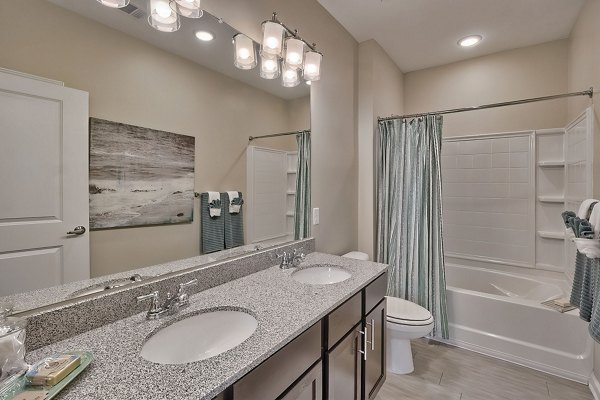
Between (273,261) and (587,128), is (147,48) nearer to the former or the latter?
(273,261)

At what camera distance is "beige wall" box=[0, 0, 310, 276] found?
0.81 meters

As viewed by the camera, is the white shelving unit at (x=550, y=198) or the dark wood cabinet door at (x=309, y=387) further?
the white shelving unit at (x=550, y=198)

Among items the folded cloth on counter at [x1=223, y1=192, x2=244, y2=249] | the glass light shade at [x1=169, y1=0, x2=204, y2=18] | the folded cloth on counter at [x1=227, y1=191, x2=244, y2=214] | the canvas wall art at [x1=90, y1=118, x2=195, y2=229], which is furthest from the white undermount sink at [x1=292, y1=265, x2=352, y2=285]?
the glass light shade at [x1=169, y1=0, x2=204, y2=18]

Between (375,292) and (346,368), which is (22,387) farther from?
(375,292)

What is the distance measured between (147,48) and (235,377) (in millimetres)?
A: 1196

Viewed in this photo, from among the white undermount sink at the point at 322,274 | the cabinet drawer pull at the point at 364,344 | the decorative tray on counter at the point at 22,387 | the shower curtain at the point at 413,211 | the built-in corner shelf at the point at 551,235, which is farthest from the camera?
the built-in corner shelf at the point at 551,235

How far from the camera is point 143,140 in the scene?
3.50ft

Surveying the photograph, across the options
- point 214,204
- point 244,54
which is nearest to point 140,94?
point 214,204

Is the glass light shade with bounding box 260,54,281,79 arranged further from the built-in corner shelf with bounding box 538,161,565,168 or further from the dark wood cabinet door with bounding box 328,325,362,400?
the built-in corner shelf with bounding box 538,161,565,168

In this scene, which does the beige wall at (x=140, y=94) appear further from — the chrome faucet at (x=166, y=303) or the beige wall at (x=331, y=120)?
the beige wall at (x=331, y=120)

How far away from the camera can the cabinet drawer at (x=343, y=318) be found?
1.14 m

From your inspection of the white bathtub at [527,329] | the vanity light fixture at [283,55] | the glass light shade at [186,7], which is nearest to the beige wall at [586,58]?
the white bathtub at [527,329]

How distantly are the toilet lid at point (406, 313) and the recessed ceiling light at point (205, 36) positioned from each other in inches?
79.6

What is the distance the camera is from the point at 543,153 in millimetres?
2598
